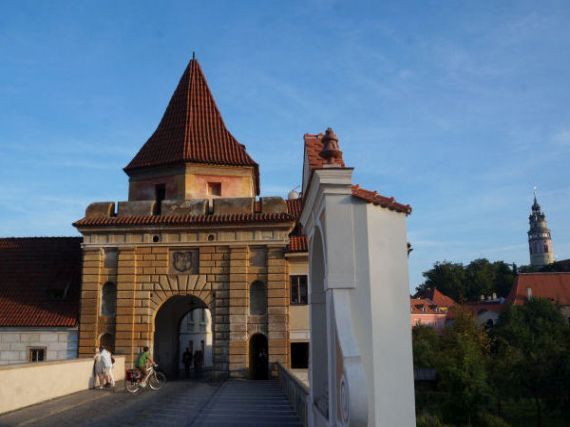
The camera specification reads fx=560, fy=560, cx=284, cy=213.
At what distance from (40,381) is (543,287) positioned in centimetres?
7187

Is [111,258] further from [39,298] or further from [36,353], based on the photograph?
[36,353]

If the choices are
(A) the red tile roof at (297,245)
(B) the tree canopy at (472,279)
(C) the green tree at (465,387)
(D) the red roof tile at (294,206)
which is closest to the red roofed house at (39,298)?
(A) the red tile roof at (297,245)

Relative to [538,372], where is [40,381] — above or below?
above

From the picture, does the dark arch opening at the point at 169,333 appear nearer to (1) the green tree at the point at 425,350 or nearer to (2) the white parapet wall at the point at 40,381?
(2) the white parapet wall at the point at 40,381

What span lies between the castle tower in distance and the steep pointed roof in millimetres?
131719

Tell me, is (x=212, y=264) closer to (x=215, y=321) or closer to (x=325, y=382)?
(x=215, y=321)

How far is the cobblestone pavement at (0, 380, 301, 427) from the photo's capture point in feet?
40.7

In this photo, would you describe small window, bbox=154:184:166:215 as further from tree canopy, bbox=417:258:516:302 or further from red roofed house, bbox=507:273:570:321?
tree canopy, bbox=417:258:516:302

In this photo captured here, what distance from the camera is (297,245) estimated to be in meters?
22.8

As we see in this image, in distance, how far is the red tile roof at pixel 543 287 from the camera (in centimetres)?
7262

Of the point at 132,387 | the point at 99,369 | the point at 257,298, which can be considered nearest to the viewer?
the point at 132,387

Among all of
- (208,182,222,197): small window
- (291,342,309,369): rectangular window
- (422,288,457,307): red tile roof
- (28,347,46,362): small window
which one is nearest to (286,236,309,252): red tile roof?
(291,342,309,369): rectangular window

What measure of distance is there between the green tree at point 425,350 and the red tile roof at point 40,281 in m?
31.3

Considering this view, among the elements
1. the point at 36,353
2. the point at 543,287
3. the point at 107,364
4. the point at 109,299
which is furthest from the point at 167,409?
the point at 543,287
